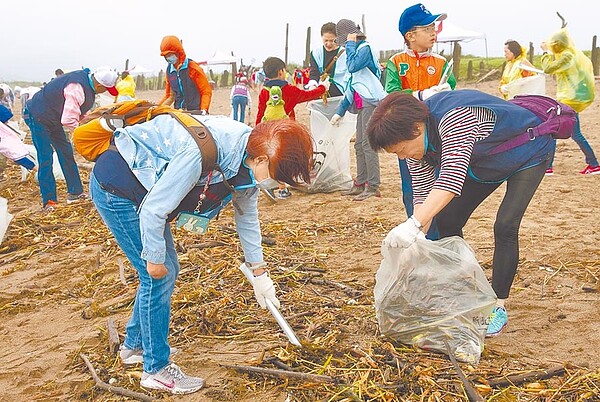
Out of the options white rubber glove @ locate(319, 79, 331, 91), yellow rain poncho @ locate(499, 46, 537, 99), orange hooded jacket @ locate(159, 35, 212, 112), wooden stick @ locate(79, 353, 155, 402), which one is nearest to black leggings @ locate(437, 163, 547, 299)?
wooden stick @ locate(79, 353, 155, 402)

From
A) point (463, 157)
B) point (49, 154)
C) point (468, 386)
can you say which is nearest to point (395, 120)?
point (463, 157)

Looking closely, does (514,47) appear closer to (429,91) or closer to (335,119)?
(335,119)

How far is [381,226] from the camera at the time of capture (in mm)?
4941

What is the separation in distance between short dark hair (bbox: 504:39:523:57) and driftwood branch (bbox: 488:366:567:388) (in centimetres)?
540

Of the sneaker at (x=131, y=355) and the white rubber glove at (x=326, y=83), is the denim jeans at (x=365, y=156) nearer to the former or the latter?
the white rubber glove at (x=326, y=83)

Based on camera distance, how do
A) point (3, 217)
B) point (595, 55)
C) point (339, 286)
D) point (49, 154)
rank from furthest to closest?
1. point (595, 55)
2. point (49, 154)
3. point (3, 217)
4. point (339, 286)

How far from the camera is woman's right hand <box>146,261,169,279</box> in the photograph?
2.19m

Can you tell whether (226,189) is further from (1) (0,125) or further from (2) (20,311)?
(1) (0,125)

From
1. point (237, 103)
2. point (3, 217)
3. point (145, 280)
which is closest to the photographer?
point (145, 280)

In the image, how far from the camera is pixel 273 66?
237 inches

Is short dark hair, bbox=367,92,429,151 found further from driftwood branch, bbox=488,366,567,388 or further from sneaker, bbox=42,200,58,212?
sneaker, bbox=42,200,58,212

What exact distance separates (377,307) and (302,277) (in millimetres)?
1114

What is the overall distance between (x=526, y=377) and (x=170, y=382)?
135cm

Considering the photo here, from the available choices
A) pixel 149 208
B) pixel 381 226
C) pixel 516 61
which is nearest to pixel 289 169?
pixel 149 208
